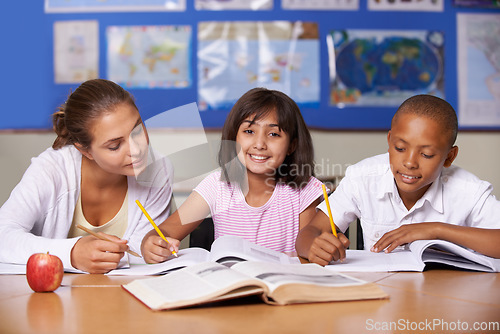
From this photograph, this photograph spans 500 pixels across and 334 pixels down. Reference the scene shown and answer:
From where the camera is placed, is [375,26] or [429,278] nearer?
[429,278]

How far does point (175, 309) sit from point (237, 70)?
1.93 meters

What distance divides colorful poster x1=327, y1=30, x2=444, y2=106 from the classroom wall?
200 millimetres

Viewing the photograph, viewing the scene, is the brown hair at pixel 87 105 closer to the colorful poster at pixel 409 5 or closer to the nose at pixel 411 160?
the nose at pixel 411 160

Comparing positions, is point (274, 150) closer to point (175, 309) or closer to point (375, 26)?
point (175, 309)

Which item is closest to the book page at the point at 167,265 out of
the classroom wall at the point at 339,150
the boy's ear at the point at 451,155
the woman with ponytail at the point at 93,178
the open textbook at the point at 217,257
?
the open textbook at the point at 217,257

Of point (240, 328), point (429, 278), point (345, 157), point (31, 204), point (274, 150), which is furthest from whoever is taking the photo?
point (345, 157)

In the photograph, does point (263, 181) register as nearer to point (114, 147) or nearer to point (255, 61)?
point (114, 147)

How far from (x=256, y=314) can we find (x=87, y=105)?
2.90 ft

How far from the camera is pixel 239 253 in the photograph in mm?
955

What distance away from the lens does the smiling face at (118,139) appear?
133 centimetres

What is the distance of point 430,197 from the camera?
4.44 feet

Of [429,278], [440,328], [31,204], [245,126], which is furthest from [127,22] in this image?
[440,328]

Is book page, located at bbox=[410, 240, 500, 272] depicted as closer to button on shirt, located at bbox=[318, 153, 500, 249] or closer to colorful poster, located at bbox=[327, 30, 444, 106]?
button on shirt, located at bbox=[318, 153, 500, 249]

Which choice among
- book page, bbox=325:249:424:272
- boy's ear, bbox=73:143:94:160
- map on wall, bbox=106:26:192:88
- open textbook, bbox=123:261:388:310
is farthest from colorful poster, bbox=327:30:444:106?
open textbook, bbox=123:261:388:310
